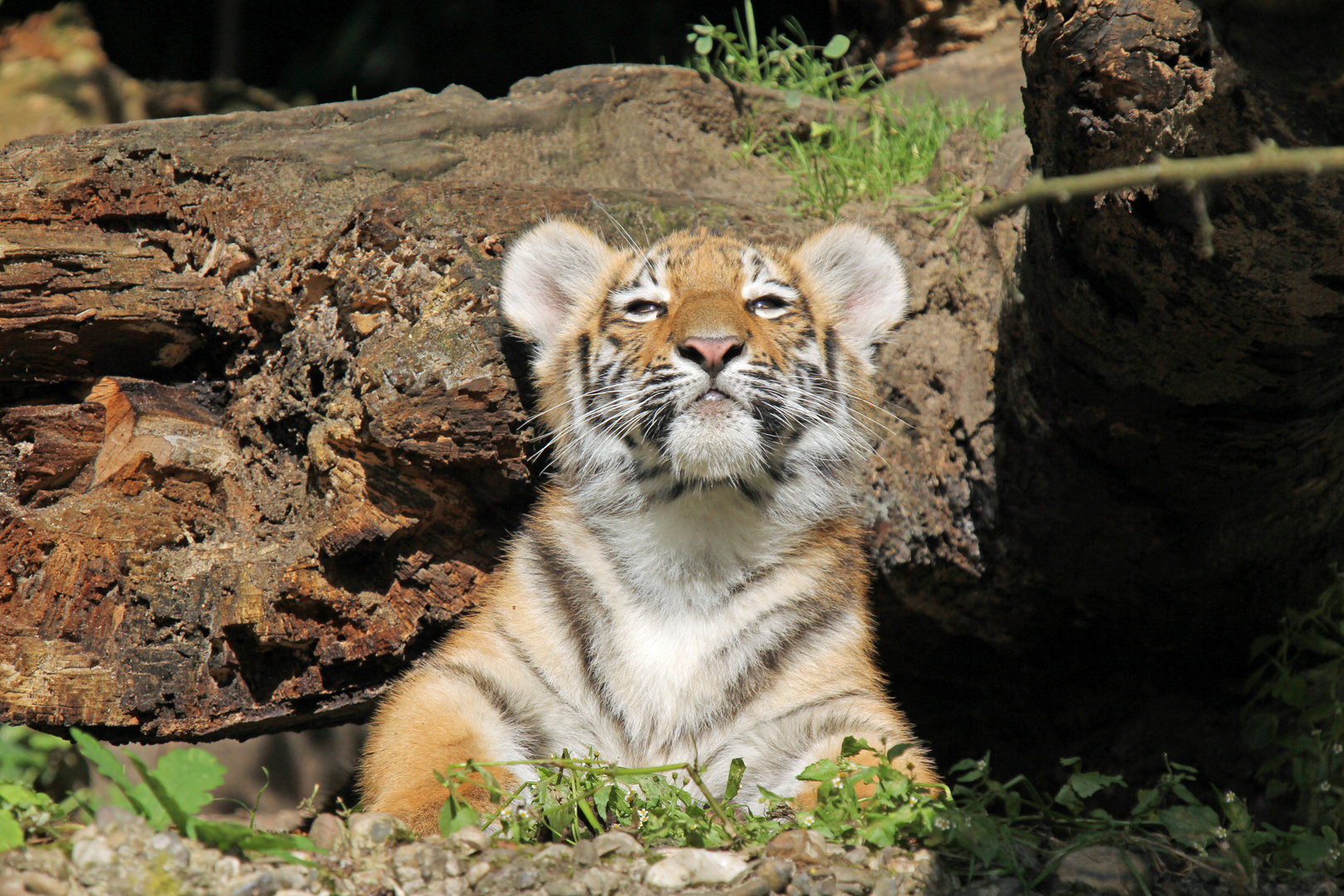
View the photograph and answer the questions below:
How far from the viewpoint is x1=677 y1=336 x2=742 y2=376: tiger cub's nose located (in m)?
3.31

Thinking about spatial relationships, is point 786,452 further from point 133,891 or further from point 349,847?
point 133,891

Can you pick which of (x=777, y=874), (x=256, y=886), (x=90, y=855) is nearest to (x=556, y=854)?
(x=777, y=874)

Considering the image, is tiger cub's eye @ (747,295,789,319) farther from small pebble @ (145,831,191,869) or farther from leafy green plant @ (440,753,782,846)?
small pebble @ (145,831,191,869)

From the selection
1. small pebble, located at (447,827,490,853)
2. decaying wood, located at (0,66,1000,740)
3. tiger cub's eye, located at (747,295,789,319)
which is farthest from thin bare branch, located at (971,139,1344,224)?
decaying wood, located at (0,66,1000,740)

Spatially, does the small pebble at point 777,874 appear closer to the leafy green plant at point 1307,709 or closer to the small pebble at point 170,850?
the small pebble at point 170,850

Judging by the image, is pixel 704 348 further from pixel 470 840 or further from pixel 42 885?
pixel 42 885

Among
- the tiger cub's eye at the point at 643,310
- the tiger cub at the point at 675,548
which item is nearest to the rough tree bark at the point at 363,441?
the tiger cub at the point at 675,548

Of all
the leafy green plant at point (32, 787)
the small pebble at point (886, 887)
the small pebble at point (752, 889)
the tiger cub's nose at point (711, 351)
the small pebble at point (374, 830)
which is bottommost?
the small pebble at point (886, 887)

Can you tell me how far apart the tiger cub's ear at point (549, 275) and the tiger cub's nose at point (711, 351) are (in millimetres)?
701

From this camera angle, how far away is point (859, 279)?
13.5 ft

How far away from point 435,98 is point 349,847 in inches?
134

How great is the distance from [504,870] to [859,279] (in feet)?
8.64

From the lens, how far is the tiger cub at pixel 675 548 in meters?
3.33

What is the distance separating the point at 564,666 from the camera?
11.5 feet
